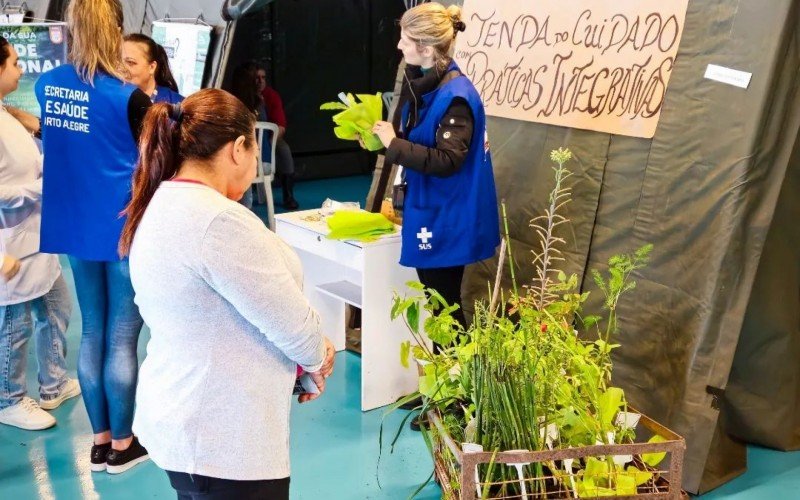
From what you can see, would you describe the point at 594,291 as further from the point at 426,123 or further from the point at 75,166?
the point at 75,166

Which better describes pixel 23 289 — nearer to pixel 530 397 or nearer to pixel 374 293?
pixel 374 293

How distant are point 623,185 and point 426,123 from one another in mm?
772

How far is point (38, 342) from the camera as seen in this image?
329 cm

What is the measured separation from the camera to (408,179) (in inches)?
117

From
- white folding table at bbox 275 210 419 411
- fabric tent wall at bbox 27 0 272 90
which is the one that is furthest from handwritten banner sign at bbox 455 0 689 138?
fabric tent wall at bbox 27 0 272 90

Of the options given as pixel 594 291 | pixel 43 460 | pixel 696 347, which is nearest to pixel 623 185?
pixel 594 291

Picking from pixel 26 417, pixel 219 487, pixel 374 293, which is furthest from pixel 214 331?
pixel 26 417

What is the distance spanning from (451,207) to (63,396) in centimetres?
186

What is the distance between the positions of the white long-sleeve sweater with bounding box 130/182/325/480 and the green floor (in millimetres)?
1224

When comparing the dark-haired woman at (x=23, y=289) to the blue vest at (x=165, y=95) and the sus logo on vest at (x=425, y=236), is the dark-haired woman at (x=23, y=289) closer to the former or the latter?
the blue vest at (x=165, y=95)

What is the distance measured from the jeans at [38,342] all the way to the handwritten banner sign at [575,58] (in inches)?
79.5

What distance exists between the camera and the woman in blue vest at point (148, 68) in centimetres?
270

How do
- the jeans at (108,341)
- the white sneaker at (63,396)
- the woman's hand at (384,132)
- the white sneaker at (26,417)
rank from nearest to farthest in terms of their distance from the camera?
1. the jeans at (108,341)
2. the woman's hand at (384,132)
3. the white sneaker at (26,417)
4. the white sneaker at (63,396)

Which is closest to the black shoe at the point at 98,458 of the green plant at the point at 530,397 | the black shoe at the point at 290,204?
the green plant at the point at 530,397
